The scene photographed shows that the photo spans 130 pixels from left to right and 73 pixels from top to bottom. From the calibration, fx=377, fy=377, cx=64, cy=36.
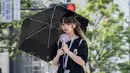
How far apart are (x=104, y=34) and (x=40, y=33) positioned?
13471 mm

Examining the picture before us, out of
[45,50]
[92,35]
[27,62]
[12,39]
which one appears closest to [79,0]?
[27,62]

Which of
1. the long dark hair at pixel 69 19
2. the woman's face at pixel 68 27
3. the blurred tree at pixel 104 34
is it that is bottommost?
the blurred tree at pixel 104 34

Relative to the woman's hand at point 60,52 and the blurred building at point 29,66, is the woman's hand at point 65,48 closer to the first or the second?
the woman's hand at point 60,52

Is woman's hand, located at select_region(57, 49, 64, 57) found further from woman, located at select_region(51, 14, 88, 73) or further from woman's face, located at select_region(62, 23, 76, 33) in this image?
woman's face, located at select_region(62, 23, 76, 33)

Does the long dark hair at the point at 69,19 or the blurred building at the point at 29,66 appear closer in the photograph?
the long dark hair at the point at 69,19

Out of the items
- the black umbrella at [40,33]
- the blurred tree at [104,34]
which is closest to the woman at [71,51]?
the black umbrella at [40,33]

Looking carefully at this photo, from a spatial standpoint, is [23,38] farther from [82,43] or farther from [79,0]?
[79,0]

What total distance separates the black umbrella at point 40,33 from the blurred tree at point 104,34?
12797 millimetres

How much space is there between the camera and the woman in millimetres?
3284

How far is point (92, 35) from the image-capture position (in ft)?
56.4

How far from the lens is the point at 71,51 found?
3301 mm

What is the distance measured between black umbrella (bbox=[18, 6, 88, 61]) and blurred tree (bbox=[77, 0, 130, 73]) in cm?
1280

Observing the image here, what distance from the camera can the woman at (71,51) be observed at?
3.28m

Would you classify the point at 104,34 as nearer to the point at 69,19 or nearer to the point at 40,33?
the point at 40,33
